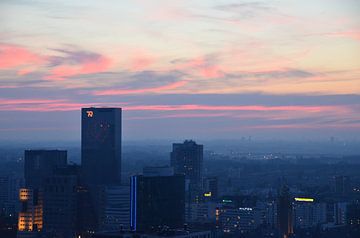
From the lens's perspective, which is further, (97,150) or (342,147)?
(342,147)

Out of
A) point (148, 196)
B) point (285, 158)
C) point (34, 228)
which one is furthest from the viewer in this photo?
point (285, 158)

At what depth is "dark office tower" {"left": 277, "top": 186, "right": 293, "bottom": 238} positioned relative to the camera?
61.9 feet

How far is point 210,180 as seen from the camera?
28.8 metres

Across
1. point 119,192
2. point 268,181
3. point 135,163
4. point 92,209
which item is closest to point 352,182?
point 268,181

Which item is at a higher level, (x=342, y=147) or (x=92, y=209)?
(x=342, y=147)

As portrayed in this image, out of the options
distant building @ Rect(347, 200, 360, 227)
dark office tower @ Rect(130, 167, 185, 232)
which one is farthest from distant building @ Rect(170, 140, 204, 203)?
dark office tower @ Rect(130, 167, 185, 232)

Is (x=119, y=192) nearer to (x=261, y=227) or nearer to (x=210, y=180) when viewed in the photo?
(x=261, y=227)

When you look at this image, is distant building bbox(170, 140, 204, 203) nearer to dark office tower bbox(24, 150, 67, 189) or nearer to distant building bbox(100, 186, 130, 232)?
dark office tower bbox(24, 150, 67, 189)

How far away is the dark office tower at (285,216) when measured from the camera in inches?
742

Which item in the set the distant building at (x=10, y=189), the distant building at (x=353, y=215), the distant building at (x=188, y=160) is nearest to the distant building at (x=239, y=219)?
the distant building at (x=353, y=215)

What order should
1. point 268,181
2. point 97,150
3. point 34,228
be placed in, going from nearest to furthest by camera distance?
point 34,228 → point 97,150 → point 268,181

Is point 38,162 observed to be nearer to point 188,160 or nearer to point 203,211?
point 203,211

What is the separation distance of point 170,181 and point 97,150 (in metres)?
9.28

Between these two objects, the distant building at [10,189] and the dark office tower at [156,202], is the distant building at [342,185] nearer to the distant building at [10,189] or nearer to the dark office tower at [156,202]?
the distant building at [10,189]
